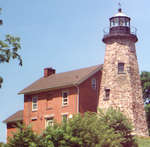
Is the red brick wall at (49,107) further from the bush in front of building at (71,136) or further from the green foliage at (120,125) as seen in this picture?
the bush in front of building at (71,136)

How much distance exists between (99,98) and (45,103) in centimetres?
614

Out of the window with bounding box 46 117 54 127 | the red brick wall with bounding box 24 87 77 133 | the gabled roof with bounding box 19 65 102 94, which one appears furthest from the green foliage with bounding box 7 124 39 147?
the window with bounding box 46 117 54 127

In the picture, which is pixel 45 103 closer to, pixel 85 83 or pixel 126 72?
pixel 85 83

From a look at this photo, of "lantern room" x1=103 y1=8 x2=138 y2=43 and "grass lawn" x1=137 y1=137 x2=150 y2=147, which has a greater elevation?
"lantern room" x1=103 y1=8 x2=138 y2=43

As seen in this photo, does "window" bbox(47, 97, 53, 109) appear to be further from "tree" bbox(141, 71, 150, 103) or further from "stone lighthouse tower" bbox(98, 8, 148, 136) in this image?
"tree" bbox(141, 71, 150, 103)

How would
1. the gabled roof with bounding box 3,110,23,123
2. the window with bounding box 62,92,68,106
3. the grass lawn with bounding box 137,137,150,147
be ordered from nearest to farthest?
the grass lawn with bounding box 137,137,150,147 < the window with bounding box 62,92,68,106 < the gabled roof with bounding box 3,110,23,123

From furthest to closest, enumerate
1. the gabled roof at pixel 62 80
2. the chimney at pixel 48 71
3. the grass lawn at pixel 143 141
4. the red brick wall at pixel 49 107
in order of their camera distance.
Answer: the chimney at pixel 48 71 → the gabled roof at pixel 62 80 → the red brick wall at pixel 49 107 → the grass lawn at pixel 143 141

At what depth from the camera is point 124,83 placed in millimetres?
43656

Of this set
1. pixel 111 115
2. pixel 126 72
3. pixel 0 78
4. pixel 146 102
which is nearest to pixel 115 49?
pixel 126 72

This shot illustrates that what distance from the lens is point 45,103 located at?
47406mm

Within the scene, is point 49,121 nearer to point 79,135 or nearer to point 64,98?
point 64,98

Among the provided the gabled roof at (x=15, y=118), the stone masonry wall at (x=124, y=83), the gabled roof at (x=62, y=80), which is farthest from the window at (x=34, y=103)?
the stone masonry wall at (x=124, y=83)

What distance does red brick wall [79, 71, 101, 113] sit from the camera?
44.6 meters

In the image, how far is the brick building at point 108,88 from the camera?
43406 millimetres
